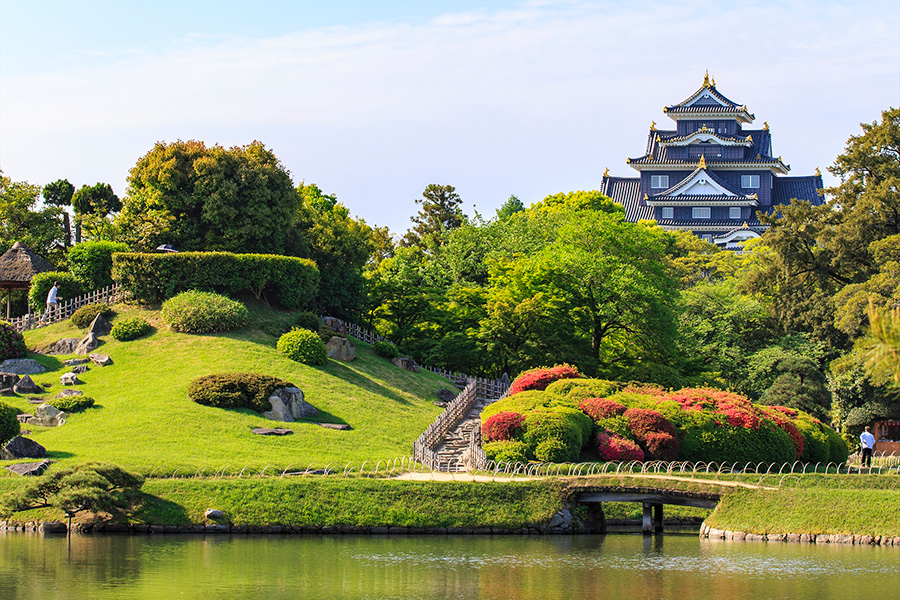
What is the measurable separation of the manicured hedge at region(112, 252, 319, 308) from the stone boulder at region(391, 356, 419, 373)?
632 centimetres

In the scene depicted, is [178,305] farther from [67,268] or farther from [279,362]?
[67,268]

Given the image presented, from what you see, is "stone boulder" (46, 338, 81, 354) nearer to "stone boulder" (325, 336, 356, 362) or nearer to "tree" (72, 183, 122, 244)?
"stone boulder" (325, 336, 356, 362)

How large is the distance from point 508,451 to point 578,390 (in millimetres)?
5525

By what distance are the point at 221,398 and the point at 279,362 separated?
569 centimetres

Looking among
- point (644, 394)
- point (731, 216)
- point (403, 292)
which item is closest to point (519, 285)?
point (403, 292)

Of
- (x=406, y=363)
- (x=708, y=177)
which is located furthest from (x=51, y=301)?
(x=708, y=177)

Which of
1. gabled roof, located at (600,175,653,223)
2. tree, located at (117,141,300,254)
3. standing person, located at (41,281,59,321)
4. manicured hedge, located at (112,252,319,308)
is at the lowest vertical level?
standing person, located at (41,281,59,321)

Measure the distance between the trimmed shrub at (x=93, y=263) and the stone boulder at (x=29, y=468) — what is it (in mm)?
20883

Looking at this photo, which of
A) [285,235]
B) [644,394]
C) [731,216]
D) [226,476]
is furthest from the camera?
[731,216]

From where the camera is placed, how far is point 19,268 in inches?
2103

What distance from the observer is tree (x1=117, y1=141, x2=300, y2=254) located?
53625 millimetres

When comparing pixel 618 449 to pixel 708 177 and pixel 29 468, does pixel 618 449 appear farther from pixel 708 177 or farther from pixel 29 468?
pixel 708 177

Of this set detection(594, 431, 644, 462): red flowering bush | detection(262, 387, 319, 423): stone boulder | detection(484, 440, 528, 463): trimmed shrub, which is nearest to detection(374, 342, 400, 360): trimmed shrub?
detection(262, 387, 319, 423): stone boulder

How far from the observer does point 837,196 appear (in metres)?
53.8
